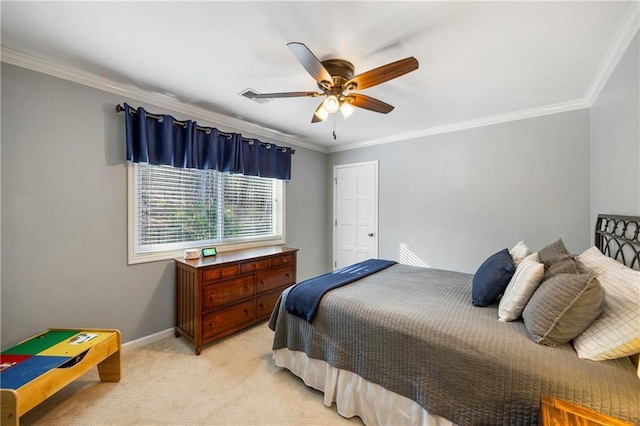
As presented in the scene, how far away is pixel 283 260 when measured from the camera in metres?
3.24

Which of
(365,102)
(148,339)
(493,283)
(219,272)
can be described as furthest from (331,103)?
(148,339)

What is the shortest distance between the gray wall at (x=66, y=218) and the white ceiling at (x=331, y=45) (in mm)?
306

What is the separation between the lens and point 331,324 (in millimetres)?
1827

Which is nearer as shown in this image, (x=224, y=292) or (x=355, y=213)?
(x=224, y=292)

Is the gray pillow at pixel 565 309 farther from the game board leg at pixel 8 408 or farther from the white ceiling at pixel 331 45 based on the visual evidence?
the game board leg at pixel 8 408

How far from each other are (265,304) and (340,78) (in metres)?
2.49

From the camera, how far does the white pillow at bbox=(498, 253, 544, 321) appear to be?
1.47 m

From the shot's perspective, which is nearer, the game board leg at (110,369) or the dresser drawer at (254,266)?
the game board leg at (110,369)

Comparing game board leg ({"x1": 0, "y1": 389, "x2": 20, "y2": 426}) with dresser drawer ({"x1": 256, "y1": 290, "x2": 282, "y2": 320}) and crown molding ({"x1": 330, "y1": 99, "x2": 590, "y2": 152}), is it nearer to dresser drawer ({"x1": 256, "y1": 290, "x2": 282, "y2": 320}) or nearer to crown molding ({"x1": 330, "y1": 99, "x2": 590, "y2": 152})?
dresser drawer ({"x1": 256, "y1": 290, "x2": 282, "y2": 320})

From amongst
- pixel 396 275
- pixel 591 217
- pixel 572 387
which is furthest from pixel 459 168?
pixel 572 387

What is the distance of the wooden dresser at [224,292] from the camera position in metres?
2.46

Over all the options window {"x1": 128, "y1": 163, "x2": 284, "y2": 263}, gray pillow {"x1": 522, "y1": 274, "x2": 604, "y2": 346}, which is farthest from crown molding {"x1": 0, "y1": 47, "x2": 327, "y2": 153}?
gray pillow {"x1": 522, "y1": 274, "x2": 604, "y2": 346}

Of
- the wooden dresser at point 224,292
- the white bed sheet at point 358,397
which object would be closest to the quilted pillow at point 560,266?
the white bed sheet at point 358,397

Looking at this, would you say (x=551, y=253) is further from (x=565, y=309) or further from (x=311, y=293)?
(x=311, y=293)
